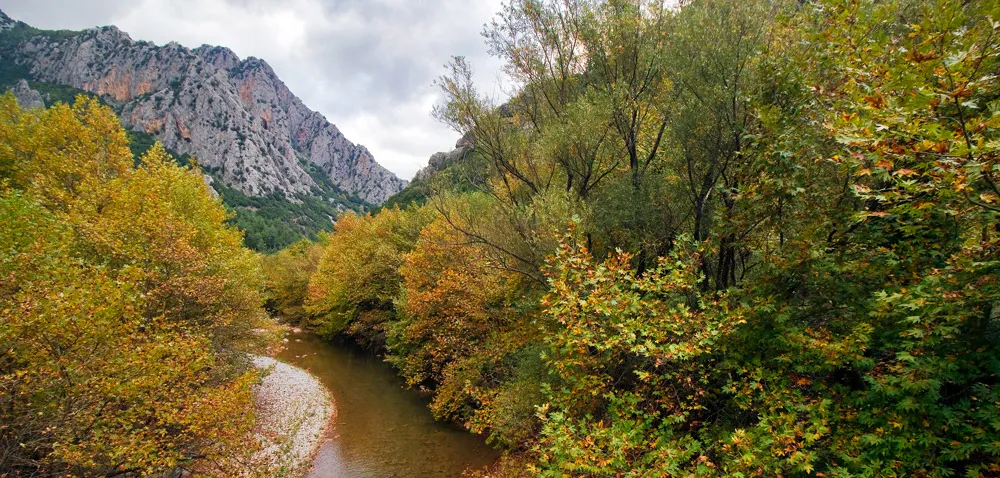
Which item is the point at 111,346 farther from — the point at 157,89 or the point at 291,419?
the point at 157,89

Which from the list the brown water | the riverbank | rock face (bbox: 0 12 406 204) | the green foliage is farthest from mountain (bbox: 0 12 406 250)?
→ the brown water

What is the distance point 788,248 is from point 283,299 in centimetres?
5795

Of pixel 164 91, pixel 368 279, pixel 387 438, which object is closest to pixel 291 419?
pixel 387 438

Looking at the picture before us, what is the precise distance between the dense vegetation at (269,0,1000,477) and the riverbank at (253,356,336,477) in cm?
867

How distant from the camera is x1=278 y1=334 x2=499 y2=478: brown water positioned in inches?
691

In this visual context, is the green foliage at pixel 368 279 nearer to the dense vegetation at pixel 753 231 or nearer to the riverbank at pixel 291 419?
the riverbank at pixel 291 419

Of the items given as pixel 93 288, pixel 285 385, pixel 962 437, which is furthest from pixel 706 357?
pixel 285 385

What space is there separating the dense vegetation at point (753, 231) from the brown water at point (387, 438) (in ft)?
13.0

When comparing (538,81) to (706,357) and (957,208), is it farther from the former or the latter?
(957,208)

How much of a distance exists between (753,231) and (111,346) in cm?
1419

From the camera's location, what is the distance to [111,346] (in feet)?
30.8

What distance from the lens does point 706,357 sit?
880 cm

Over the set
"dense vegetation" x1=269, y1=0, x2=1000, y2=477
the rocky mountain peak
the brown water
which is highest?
the rocky mountain peak

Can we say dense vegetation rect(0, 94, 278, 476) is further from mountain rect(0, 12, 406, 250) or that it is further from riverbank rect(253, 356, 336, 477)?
mountain rect(0, 12, 406, 250)
